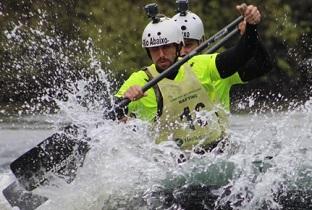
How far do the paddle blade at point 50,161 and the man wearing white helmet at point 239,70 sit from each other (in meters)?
0.99

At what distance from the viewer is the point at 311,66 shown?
11961mm

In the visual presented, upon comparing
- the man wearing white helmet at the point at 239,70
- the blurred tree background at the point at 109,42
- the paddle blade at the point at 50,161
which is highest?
the blurred tree background at the point at 109,42

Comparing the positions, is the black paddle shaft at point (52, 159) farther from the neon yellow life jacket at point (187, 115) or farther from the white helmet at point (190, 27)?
the white helmet at point (190, 27)

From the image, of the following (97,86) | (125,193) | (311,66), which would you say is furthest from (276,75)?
(125,193)

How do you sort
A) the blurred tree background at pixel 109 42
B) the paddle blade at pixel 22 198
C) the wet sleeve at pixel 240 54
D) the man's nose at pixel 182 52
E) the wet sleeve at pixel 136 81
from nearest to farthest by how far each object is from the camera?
the wet sleeve at pixel 240 54, the paddle blade at pixel 22 198, the wet sleeve at pixel 136 81, the man's nose at pixel 182 52, the blurred tree background at pixel 109 42

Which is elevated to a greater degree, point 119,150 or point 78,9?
point 78,9

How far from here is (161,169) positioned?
4211 mm

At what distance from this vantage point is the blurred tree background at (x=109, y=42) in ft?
38.7

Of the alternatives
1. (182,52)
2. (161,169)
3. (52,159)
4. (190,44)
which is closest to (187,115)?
(161,169)

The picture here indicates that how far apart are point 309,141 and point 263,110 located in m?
5.91

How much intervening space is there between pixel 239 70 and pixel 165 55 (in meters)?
0.48

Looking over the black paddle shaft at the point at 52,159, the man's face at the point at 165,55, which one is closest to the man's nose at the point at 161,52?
the man's face at the point at 165,55

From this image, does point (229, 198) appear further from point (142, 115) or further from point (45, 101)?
point (45, 101)

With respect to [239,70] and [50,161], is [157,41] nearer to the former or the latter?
[239,70]
